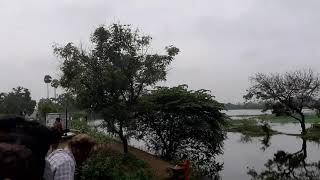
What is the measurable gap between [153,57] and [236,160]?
35.7ft

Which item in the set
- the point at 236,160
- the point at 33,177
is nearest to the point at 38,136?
the point at 33,177

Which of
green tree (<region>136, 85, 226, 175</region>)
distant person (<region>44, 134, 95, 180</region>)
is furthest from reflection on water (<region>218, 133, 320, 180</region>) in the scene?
distant person (<region>44, 134, 95, 180</region>)

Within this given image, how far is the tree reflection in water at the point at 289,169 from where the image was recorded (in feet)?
80.0

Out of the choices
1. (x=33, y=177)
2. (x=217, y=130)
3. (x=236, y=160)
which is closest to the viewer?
(x=33, y=177)

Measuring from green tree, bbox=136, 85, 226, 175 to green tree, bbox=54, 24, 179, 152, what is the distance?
4.77 ft

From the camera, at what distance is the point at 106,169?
565 inches

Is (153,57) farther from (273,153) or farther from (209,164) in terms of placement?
(273,153)

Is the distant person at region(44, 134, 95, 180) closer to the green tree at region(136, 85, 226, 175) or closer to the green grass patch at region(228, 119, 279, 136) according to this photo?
the green tree at region(136, 85, 226, 175)

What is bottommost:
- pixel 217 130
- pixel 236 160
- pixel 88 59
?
pixel 236 160

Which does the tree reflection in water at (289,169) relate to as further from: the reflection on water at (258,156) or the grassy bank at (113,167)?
the grassy bank at (113,167)

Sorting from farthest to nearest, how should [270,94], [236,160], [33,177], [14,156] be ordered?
[270,94]
[236,160]
[33,177]
[14,156]

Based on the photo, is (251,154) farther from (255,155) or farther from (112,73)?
(112,73)

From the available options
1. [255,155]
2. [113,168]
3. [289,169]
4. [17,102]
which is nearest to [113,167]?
[113,168]

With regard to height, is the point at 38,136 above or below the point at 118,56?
below
